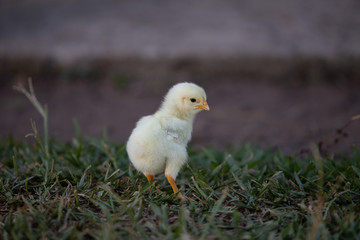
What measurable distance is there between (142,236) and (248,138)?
318 centimetres

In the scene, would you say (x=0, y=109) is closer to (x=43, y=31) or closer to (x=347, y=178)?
(x=43, y=31)

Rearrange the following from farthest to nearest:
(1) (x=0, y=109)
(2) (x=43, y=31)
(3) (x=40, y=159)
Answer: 1. (2) (x=43, y=31)
2. (1) (x=0, y=109)
3. (3) (x=40, y=159)

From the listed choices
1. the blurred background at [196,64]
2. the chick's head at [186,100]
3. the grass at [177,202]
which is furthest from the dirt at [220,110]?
the chick's head at [186,100]

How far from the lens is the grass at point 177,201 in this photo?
7.68 feet

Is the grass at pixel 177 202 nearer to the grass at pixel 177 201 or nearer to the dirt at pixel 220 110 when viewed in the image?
the grass at pixel 177 201

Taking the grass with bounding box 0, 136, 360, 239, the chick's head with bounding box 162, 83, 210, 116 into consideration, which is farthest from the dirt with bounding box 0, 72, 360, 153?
the chick's head with bounding box 162, 83, 210, 116

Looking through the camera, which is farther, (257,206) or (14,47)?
(14,47)

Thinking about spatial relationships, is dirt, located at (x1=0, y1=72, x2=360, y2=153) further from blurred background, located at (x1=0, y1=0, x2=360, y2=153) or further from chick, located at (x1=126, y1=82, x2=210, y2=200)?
chick, located at (x1=126, y1=82, x2=210, y2=200)

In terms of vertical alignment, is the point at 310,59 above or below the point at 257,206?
above

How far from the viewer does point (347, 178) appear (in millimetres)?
3062

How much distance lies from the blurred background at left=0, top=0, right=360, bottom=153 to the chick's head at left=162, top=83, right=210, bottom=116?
232 cm

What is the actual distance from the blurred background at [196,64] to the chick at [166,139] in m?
2.37

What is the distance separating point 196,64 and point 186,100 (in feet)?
11.8

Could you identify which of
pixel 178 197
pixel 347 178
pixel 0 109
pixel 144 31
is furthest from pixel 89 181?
pixel 144 31
